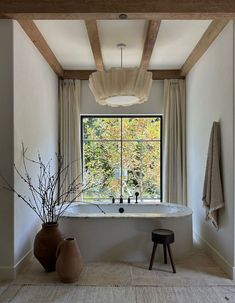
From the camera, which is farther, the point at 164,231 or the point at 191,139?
the point at 191,139

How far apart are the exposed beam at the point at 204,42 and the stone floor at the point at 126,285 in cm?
301

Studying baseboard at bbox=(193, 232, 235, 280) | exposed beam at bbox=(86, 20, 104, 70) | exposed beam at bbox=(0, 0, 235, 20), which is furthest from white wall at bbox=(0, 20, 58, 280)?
baseboard at bbox=(193, 232, 235, 280)

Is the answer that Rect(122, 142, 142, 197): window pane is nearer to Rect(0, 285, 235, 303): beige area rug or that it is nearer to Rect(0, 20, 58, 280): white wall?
Rect(0, 20, 58, 280): white wall

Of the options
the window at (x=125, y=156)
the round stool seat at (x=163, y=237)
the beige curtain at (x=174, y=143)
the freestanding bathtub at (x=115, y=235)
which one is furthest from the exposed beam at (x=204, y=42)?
the round stool seat at (x=163, y=237)

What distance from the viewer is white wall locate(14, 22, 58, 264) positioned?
3705mm

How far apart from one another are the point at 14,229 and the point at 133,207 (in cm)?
240

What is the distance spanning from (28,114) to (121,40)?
5.69 feet

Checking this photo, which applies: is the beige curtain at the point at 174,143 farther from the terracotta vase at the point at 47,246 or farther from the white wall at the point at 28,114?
the terracotta vase at the point at 47,246

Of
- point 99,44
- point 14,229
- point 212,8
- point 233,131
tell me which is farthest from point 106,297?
point 99,44

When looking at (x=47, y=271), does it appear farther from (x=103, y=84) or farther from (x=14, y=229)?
(x=103, y=84)

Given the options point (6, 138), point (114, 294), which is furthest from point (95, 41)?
point (114, 294)

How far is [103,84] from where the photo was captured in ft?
12.8

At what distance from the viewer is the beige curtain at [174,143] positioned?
6188mm

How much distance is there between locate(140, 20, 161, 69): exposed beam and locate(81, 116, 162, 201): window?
4.58ft
